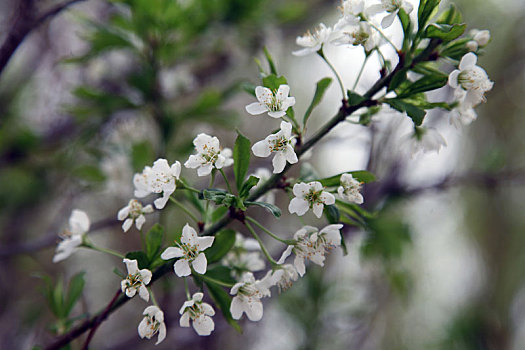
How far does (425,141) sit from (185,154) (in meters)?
1.07

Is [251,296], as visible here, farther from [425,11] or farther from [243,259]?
[425,11]

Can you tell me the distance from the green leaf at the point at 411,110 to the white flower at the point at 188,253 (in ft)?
1.68

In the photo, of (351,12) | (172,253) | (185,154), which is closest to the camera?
(172,253)

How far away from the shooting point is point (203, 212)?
1.09m

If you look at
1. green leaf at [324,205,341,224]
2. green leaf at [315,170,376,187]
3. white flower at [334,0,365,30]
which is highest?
white flower at [334,0,365,30]

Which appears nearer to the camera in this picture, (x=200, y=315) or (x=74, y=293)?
(x=200, y=315)

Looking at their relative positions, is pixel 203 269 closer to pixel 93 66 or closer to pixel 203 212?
pixel 203 212

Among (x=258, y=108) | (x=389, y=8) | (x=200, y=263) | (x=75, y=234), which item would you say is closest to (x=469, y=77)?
(x=389, y=8)

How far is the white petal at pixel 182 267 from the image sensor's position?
A: 899 millimetres

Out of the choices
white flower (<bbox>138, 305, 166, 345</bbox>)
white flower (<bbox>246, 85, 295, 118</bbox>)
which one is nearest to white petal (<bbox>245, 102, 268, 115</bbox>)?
white flower (<bbox>246, 85, 295, 118</bbox>)

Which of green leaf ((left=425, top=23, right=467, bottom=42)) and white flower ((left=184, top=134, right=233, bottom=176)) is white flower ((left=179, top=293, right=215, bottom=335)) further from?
green leaf ((left=425, top=23, right=467, bottom=42))

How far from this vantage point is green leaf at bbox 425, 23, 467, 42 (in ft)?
3.06

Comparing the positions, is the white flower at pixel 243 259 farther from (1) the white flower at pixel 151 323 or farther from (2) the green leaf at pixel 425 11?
(2) the green leaf at pixel 425 11

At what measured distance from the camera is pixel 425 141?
1.21 meters
